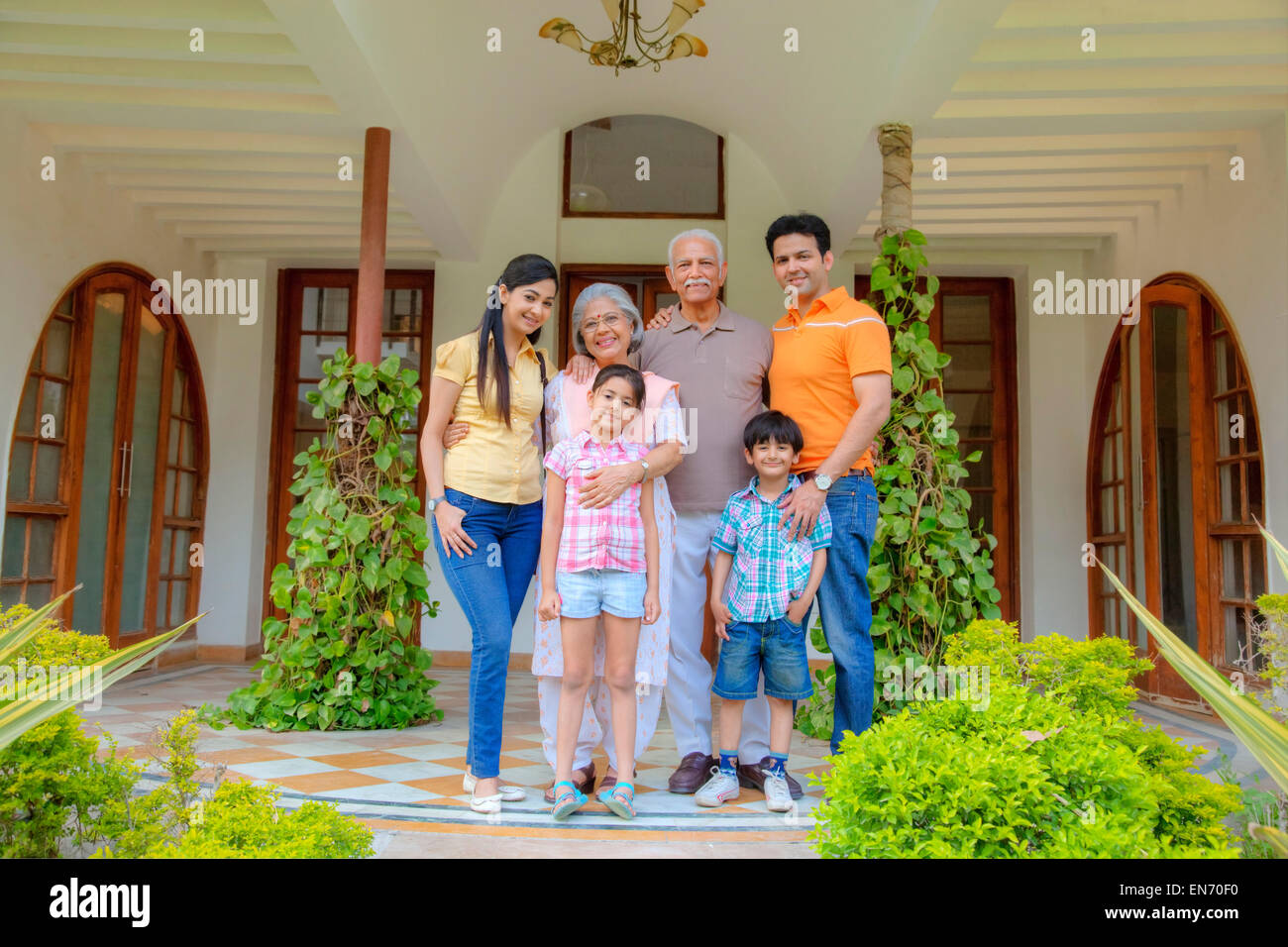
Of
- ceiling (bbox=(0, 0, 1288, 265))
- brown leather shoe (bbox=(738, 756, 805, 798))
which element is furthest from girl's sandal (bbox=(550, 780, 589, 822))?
ceiling (bbox=(0, 0, 1288, 265))

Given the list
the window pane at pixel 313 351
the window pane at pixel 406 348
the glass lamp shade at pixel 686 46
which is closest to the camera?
the glass lamp shade at pixel 686 46

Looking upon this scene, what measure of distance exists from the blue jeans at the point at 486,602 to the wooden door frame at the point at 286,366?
3860 millimetres

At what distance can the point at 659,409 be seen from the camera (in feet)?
8.39

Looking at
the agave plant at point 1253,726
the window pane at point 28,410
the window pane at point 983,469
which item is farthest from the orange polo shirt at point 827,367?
the window pane at point 983,469

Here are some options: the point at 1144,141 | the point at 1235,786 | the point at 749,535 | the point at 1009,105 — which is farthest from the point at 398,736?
the point at 1144,141

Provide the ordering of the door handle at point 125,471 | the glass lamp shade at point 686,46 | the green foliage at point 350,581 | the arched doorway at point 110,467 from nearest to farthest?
the green foliage at point 350,581 → the glass lamp shade at point 686,46 → the arched doorway at point 110,467 → the door handle at point 125,471

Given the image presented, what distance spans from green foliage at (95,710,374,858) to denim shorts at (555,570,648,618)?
0.87m

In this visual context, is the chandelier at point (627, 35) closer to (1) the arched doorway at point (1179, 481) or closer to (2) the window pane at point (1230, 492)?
(1) the arched doorway at point (1179, 481)

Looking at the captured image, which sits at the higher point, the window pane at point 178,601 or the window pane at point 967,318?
the window pane at point 967,318

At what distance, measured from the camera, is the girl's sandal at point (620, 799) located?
2.31 metres

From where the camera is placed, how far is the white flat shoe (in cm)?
254

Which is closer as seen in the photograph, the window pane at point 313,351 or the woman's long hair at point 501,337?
the woman's long hair at point 501,337

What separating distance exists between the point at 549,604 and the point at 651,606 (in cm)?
26
